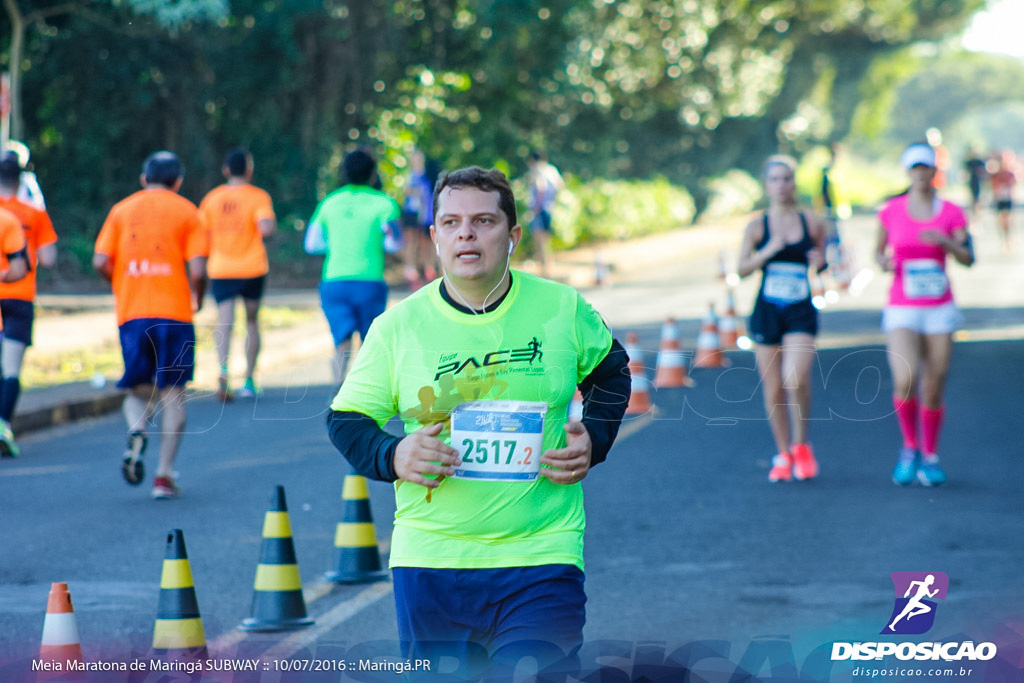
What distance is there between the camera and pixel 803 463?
32.4 feet

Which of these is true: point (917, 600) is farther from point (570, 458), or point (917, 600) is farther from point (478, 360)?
point (478, 360)

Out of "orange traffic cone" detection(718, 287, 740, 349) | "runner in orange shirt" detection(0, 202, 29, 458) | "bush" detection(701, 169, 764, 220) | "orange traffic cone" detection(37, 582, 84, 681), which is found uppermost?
"bush" detection(701, 169, 764, 220)

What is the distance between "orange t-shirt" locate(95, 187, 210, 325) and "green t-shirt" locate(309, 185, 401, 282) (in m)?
1.62

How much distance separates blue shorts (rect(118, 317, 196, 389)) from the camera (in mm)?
9453

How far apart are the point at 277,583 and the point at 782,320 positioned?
423 cm

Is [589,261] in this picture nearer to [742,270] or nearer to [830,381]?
[830,381]

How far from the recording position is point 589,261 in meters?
29.8

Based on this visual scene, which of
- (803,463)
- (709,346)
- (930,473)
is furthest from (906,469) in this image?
(709,346)

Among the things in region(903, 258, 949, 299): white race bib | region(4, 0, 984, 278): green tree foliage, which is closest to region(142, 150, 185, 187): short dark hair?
region(903, 258, 949, 299): white race bib

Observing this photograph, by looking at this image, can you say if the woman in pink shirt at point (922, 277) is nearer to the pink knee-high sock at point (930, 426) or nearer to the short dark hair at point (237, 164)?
the pink knee-high sock at point (930, 426)

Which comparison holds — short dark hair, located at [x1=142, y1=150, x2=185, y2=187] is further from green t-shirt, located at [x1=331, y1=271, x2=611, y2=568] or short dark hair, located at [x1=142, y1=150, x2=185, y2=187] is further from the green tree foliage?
the green tree foliage

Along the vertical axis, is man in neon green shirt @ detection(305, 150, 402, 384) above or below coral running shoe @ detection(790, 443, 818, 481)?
above

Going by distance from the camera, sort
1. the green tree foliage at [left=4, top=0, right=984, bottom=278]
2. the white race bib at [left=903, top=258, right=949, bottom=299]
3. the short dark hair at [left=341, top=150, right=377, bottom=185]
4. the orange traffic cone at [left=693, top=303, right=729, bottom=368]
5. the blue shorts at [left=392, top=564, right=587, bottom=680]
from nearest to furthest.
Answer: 1. the blue shorts at [left=392, top=564, right=587, bottom=680]
2. the white race bib at [left=903, top=258, right=949, bottom=299]
3. the short dark hair at [left=341, top=150, right=377, bottom=185]
4. the orange traffic cone at [left=693, top=303, right=729, bottom=368]
5. the green tree foliage at [left=4, top=0, right=984, bottom=278]

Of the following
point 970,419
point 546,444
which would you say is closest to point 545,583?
point 546,444
